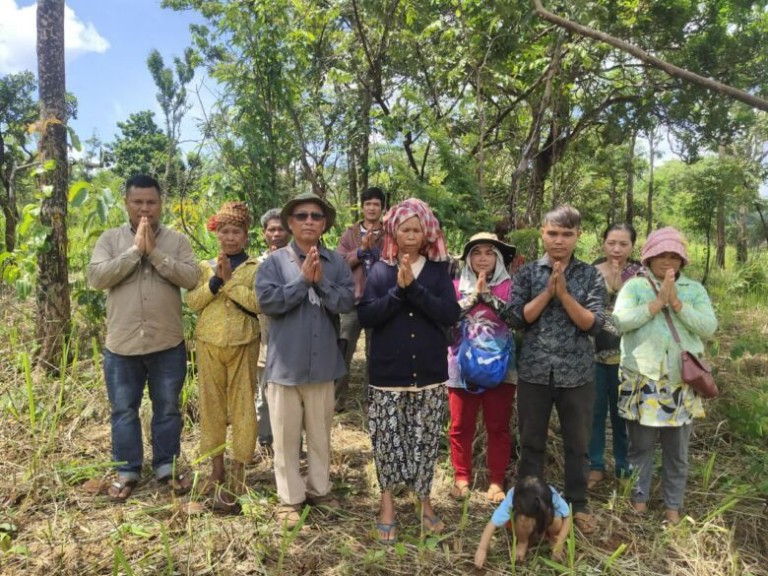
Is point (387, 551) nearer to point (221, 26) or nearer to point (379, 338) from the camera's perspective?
point (379, 338)

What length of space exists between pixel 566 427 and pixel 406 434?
94 centimetres

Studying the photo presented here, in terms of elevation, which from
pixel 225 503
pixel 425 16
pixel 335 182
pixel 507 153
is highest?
pixel 425 16

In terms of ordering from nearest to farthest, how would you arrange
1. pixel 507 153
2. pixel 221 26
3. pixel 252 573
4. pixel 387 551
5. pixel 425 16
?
pixel 252 573 < pixel 387 551 < pixel 221 26 < pixel 425 16 < pixel 507 153

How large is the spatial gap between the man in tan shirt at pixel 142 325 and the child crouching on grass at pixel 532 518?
1.91 meters

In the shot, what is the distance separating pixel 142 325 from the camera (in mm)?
3055

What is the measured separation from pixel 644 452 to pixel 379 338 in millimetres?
1754

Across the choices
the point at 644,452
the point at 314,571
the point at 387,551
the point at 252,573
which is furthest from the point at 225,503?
the point at 644,452

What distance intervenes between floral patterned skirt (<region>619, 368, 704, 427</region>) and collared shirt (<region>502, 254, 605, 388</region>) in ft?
1.18

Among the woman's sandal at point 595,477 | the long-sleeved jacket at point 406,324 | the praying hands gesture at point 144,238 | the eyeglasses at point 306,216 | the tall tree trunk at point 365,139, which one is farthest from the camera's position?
the tall tree trunk at point 365,139

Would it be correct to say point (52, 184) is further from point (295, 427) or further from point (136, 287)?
point (295, 427)

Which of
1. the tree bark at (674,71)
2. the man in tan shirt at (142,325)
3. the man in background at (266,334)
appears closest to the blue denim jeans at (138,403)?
the man in tan shirt at (142,325)

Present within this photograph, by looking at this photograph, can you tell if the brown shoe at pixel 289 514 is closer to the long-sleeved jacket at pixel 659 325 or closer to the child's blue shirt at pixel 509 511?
the child's blue shirt at pixel 509 511

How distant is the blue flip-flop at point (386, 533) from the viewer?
8.95 feet

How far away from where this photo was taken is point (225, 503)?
2877 millimetres
